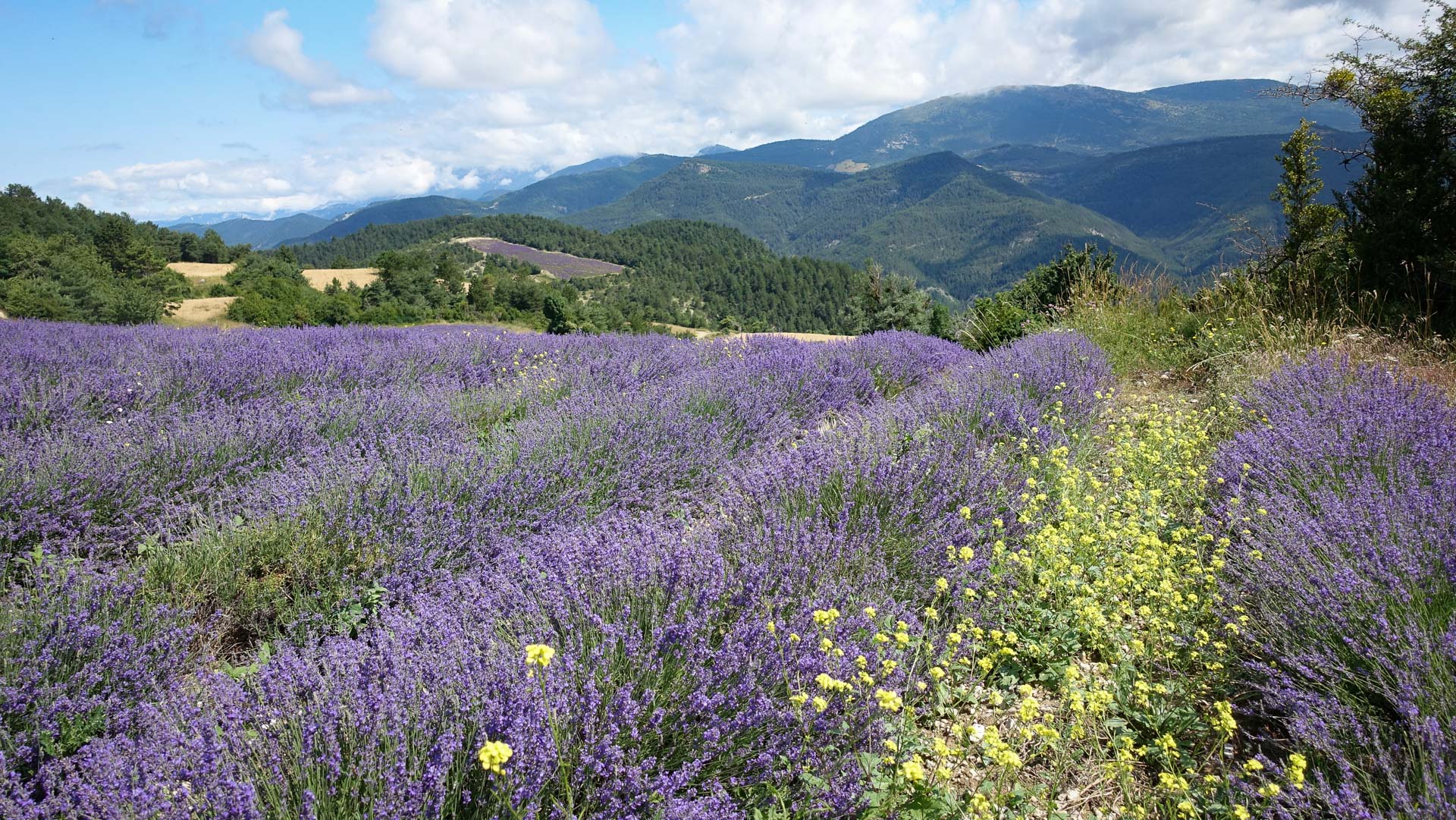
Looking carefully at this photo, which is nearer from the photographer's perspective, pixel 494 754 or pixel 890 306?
pixel 494 754

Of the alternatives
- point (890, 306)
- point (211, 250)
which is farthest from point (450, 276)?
point (890, 306)

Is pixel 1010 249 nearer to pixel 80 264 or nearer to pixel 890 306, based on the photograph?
pixel 890 306

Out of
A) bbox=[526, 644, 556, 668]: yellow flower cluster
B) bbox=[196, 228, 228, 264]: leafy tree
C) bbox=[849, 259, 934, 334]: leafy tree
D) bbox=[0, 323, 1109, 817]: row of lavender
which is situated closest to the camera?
bbox=[526, 644, 556, 668]: yellow flower cluster

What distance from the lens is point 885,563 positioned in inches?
92.1

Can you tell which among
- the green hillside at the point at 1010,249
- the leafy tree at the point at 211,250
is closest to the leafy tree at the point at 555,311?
the leafy tree at the point at 211,250

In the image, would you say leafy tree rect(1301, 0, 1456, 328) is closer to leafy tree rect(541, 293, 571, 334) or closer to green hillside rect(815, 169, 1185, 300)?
leafy tree rect(541, 293, 571, 334)

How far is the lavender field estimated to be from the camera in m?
1.32

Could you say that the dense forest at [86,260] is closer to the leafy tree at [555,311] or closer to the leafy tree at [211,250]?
the leafy tree at [211,250]

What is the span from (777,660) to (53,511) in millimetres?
2916

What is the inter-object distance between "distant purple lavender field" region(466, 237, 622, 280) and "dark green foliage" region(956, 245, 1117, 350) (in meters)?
89.3

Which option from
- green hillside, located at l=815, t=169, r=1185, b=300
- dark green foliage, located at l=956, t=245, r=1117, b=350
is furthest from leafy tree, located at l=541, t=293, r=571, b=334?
green hillside, located at l=815, t=169, r=1185, b=300

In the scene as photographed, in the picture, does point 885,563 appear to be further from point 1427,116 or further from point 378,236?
point 378,236

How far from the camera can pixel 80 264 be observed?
38.1 m

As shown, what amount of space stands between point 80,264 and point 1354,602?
5418 cm
